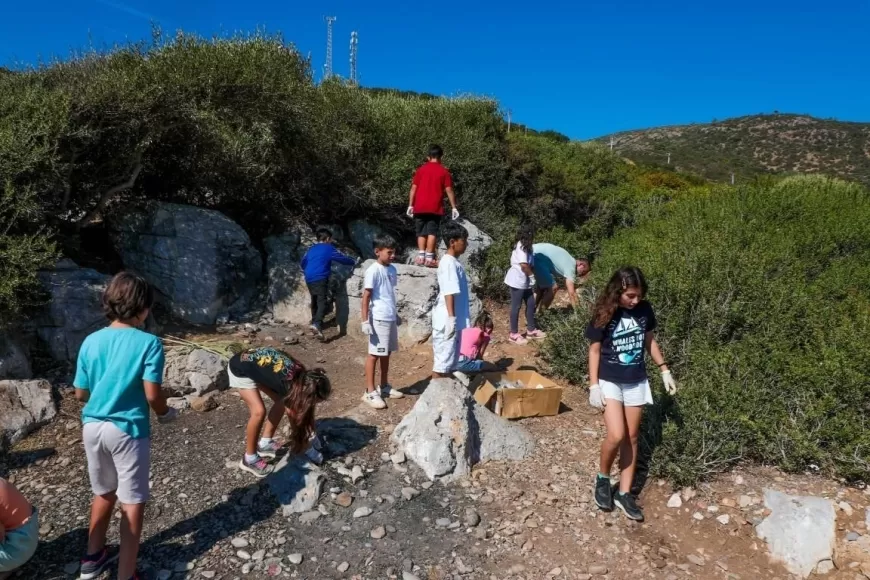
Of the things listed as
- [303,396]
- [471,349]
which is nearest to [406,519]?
[303,396]

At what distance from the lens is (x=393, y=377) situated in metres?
6.08

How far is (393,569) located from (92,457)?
1.74 m

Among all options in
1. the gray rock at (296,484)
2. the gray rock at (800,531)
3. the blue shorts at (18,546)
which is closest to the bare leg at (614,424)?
the gray rock at (800,531)

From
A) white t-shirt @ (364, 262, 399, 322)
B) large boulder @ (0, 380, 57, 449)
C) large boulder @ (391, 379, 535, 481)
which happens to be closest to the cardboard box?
large boulder @ (391, 379, 535, 481)

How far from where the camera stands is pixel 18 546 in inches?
112

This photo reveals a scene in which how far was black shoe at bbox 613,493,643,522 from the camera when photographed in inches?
143

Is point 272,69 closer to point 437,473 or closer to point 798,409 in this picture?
point 437,473

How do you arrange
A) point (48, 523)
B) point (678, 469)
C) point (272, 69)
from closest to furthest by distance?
1. point (48, 523)
2. point (678, 469)
3. point (272, 69)

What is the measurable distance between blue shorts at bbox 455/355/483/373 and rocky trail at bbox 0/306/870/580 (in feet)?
3.37

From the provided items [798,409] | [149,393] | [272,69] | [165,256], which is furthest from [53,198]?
[798,409]

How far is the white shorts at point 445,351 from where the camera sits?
186 inches

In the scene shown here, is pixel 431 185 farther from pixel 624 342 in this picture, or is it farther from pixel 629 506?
pixel 629 506

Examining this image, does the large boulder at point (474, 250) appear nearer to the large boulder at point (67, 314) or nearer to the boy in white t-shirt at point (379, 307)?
the boy in white t-shirt at point (379, 307)

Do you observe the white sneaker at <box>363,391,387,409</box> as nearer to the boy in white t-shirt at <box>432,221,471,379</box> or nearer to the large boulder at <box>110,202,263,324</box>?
the boy in white t-shirt at <box>432,221,471,379</box>
